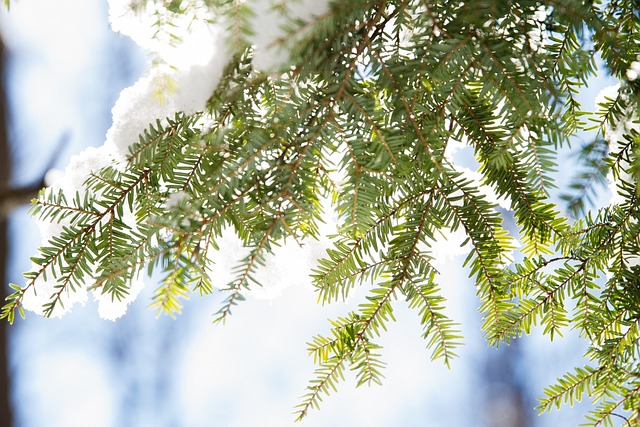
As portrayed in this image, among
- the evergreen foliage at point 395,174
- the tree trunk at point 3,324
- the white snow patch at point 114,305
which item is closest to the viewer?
the evergreen foliage at point 395,174

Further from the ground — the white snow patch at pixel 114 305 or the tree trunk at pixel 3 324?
the tree trunk at pixel 3 324

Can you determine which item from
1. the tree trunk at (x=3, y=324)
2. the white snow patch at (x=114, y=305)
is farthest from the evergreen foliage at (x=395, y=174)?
the tree trunk at (x=3, y=324)

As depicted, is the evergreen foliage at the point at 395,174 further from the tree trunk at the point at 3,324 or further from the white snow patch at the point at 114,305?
the tree trunk at the point at 3,324

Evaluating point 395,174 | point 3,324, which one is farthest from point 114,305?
point 3,324

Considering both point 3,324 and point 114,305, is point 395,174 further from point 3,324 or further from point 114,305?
point 3,324

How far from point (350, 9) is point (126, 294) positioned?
0.30 metres

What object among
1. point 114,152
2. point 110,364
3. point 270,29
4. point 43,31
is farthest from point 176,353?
point 270,29

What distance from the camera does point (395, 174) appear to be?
0.42 m

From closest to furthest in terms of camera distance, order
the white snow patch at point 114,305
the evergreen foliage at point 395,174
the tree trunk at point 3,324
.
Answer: the evergreen foliage at point 395,174, the white snow patch at point 114,305, the tree trunk at point 3,324

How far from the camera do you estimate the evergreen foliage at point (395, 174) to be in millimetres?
379

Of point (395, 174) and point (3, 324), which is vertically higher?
point (3, 324)

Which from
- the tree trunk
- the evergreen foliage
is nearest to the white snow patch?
the evergreen foliage

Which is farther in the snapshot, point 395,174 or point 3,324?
point 3,324

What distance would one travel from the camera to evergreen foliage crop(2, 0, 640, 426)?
0.38 m
